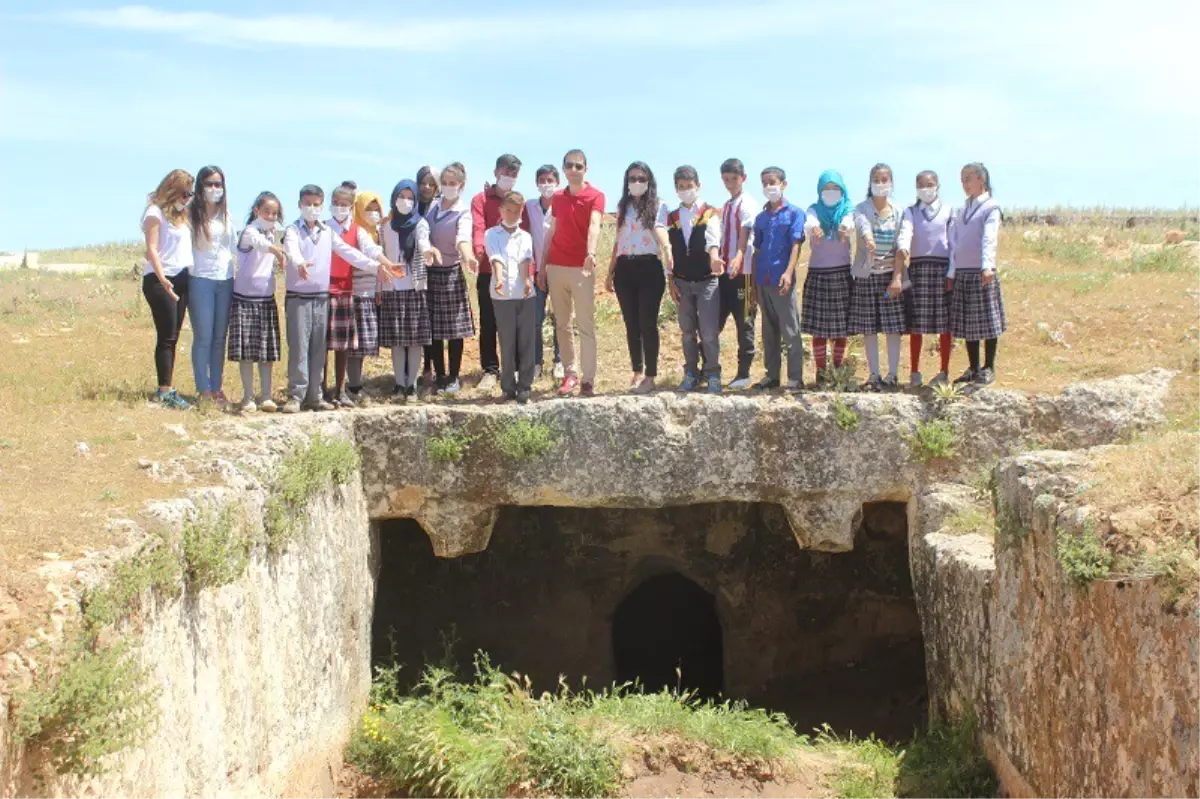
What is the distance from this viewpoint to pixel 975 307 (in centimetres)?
886

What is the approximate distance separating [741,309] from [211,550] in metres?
4.67

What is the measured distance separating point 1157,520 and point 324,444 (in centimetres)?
523

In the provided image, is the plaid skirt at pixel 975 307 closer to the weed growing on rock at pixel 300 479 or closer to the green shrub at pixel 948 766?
the green shrub at pixel 948 766

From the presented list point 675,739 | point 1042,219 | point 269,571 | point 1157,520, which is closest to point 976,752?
point 675,739

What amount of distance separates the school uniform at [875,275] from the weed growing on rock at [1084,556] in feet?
10.7

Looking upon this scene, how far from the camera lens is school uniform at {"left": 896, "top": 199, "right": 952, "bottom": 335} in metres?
8.88

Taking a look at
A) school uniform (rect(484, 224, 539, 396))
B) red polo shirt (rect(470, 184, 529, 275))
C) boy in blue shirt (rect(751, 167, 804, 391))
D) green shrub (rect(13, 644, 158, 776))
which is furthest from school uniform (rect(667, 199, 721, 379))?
green shrub (rect(13, 644, 158, 776))

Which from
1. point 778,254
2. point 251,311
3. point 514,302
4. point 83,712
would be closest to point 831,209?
point 778,254

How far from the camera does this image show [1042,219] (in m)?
22.6

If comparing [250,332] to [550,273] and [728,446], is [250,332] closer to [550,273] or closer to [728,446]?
[550,273]

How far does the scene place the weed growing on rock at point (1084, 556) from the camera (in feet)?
18.9

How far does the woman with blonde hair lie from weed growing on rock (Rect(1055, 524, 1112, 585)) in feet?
19.0

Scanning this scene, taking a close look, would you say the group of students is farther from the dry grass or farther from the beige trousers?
the dry grass

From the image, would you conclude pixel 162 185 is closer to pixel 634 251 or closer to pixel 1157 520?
pixel 634 251
